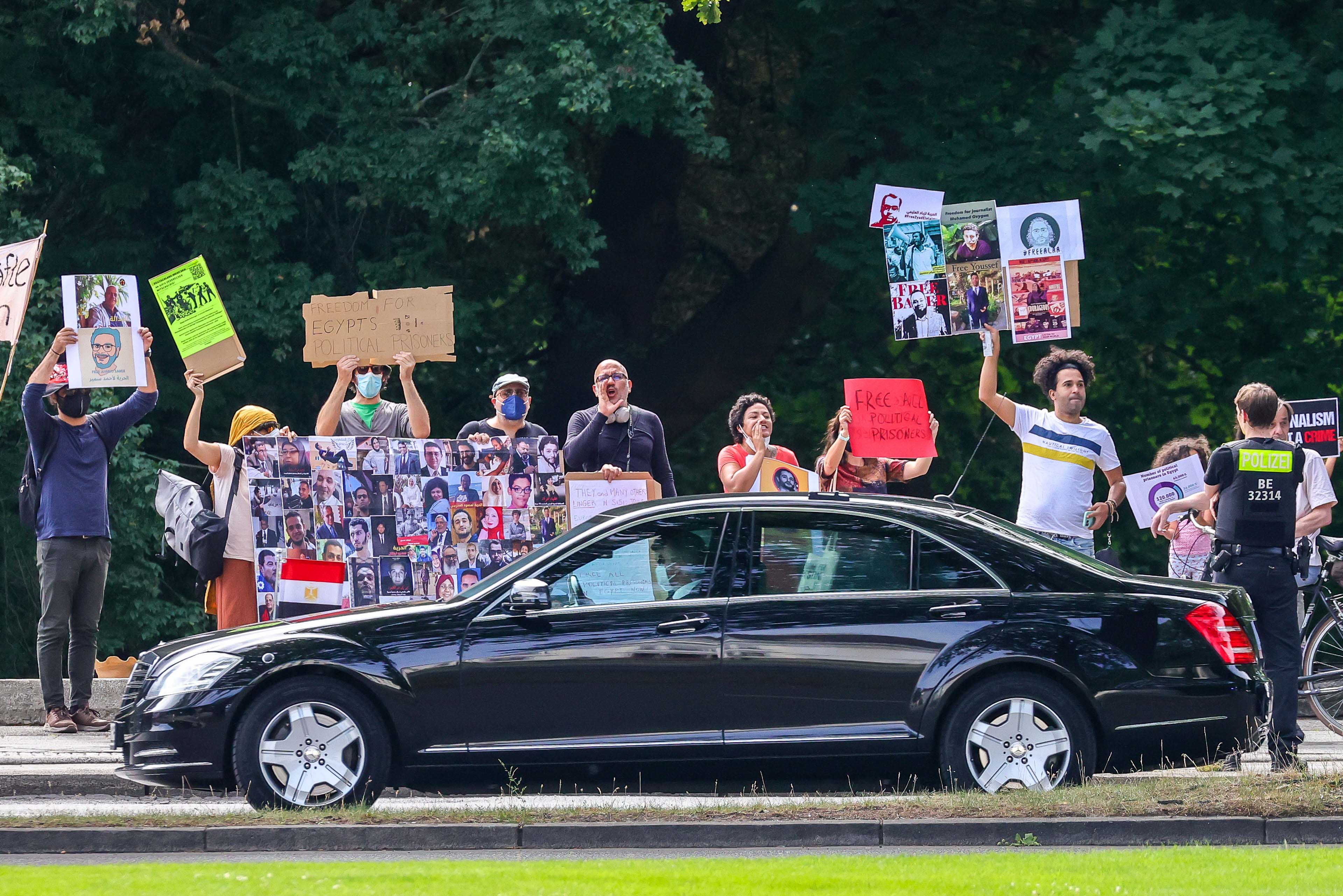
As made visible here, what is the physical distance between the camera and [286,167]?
700 inches

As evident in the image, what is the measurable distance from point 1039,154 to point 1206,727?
34.5 ft

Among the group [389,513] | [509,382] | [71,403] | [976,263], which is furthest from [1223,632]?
[71,403]

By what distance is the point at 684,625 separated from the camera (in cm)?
790

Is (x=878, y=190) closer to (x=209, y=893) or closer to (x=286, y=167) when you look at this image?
(x=209, y=893)

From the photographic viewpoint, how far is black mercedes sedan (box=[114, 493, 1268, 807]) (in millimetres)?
7828

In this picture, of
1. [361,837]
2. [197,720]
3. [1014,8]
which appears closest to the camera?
[361,837]

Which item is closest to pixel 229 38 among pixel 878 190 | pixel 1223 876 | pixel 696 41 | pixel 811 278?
pixel 696 41

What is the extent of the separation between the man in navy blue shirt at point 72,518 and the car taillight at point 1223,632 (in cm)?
622

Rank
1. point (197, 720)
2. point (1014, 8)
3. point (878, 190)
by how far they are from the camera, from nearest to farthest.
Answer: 1. point (197, 720)
2. point (878, 190)
3. point (1014, 8)

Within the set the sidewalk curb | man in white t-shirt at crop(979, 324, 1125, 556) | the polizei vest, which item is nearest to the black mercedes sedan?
the sidewalk curb

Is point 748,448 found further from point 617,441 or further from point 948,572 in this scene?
point 948,572

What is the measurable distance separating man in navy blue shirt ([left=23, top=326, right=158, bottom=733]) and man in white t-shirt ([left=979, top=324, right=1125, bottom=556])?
5205 mm

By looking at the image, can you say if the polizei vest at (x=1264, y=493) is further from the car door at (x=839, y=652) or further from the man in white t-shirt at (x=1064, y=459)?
the car door at (x=839, y=652)

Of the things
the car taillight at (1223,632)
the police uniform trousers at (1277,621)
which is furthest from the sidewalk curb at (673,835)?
the police uniform trousers at (1277,621)
